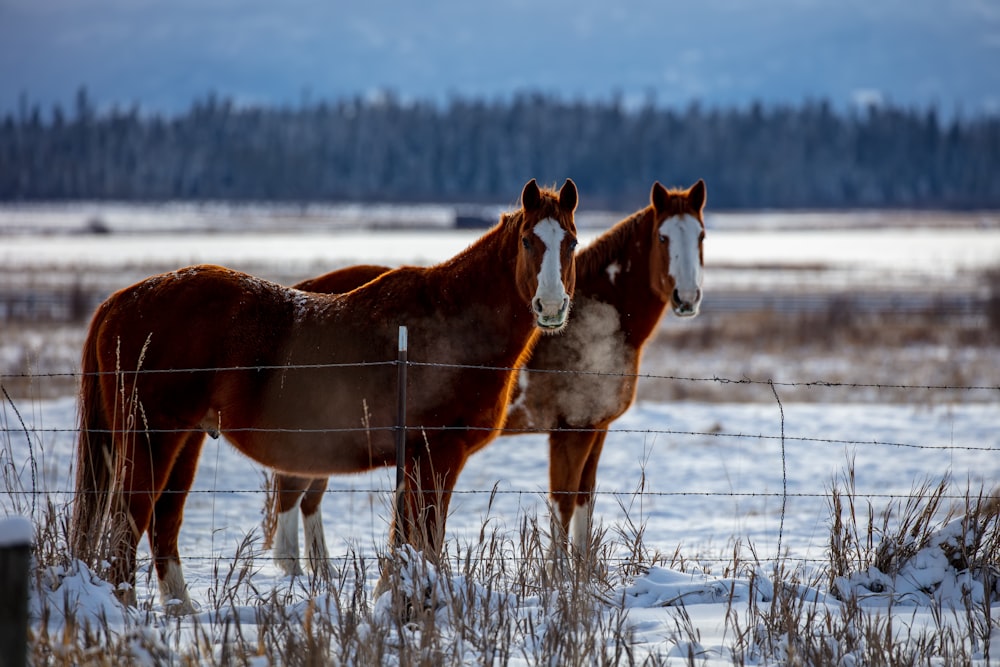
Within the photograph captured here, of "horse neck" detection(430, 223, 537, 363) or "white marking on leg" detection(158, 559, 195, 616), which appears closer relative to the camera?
"white marking on leg" detection(158, 559, 195, 616)

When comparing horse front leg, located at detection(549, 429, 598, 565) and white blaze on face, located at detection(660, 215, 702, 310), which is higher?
white blaze on face, located at detection(660, 215, 702, 310)

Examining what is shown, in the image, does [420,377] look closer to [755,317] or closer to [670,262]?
[670,262]

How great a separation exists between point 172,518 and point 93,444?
58cm

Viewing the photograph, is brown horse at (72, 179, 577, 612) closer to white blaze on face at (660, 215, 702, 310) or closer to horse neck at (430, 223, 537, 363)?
horse neck at (430, 223, 537, 363)

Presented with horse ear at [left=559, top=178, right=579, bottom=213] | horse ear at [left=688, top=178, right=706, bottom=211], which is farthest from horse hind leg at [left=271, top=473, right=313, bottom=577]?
horse ear at [left=688, top=178, right=706, bottom=211]

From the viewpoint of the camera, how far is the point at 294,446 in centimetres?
505

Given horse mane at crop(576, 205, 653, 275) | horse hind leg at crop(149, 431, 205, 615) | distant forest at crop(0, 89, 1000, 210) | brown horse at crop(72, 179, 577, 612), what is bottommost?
horse hind leg at crop(149, 431, 205, 615)

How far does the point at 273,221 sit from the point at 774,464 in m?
63.8

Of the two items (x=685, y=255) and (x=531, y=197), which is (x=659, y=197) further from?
(x=531, y=197)

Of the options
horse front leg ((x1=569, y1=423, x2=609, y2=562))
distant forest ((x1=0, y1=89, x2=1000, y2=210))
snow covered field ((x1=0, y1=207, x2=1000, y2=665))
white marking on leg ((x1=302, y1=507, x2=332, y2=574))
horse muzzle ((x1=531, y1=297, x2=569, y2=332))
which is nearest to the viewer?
snow covered field ((x1=0, y1=207, x2=1000, y2=665))

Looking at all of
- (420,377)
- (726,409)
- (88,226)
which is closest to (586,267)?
(420,377)

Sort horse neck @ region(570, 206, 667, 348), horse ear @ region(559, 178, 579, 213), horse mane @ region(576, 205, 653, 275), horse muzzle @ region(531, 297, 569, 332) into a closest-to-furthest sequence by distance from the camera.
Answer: horse muzzle @ region(531, 297, 569, 332) → horse ear @ region(559, 178, 579, 213) → horse neck @ region(570, 206, 667, 348) → horse mane @ region(576, 205, 653, 275)

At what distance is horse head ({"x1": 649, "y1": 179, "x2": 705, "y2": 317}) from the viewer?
6.17 meters

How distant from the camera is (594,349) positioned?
20.7ft
